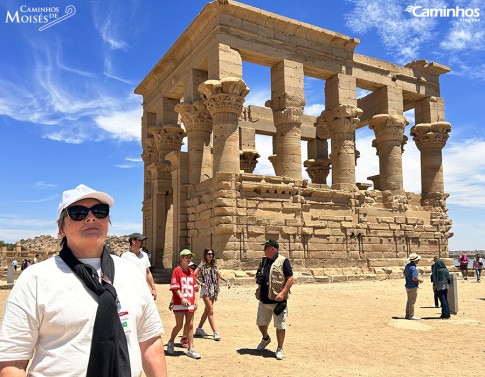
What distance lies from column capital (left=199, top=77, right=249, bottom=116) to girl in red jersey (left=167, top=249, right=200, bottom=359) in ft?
35.7

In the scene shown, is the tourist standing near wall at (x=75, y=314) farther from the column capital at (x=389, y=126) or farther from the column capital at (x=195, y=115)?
the column capital at (x=389, y=126)

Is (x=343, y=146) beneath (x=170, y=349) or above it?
above

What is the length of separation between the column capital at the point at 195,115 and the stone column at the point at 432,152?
1127 cm

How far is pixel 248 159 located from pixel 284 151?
6.59 meters

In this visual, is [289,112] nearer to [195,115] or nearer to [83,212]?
[195,115]

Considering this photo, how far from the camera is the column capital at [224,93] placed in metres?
17.5

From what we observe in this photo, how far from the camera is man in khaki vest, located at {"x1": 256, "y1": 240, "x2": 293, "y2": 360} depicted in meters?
7.18

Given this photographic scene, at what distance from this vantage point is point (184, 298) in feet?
24.2

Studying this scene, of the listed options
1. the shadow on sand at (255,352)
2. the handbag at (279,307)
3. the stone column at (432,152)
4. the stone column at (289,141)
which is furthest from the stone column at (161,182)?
the handbag at (279,307)

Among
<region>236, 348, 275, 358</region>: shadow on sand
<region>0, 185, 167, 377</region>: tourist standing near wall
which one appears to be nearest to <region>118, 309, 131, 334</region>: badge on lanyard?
<region>0, 185, 167, 377</region>: tourist standing near wall

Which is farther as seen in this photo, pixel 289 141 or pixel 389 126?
pixel 389 126

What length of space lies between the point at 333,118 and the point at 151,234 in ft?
34.9

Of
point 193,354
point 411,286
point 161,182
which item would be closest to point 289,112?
point 161,182

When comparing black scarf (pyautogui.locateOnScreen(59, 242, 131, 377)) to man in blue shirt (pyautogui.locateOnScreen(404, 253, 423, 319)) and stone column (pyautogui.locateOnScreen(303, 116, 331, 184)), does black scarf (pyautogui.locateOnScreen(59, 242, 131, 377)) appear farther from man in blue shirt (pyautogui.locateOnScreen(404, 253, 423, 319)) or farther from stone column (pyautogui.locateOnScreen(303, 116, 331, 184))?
stone column (pyautogui.locateOnScreen(303, 116, 331, 184))
